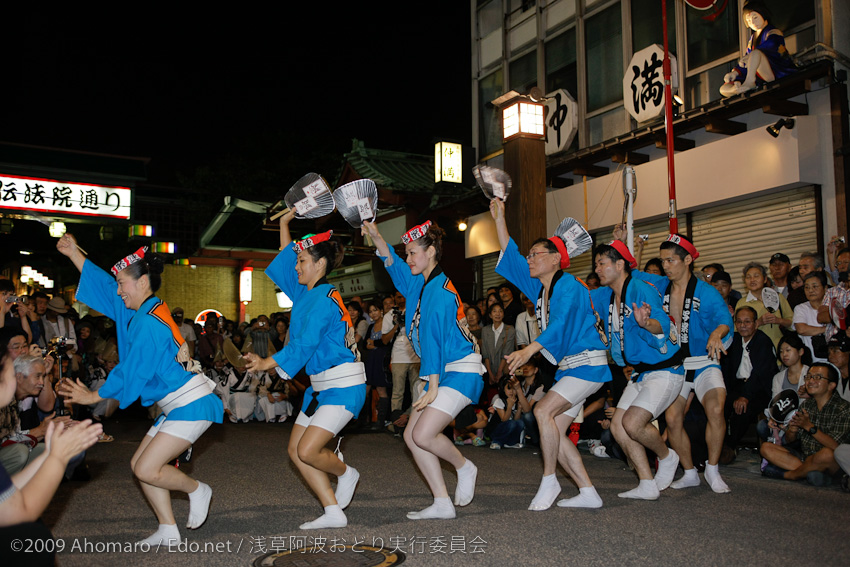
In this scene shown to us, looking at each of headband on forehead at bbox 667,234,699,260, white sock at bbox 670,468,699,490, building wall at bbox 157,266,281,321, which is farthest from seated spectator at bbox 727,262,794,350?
building wall at bbox 157,266,281,321

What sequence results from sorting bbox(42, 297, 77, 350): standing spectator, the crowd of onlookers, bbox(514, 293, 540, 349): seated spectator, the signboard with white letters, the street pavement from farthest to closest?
the signboard with white letters → bbox(42, 297, 77, 350): standing spectator → bbox(514, 293, 540, 349): seated spectator → the crowd of onlookers → the street pavement

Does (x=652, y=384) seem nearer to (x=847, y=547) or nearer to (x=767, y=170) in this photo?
(x=847, y=547)

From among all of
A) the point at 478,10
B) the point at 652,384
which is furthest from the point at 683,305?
the point at 478,10

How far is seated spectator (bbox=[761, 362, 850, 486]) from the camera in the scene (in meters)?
6.12

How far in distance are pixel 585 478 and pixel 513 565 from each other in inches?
62.2

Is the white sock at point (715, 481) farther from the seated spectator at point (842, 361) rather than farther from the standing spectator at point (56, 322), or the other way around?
the standing spectator at point (56, 322)

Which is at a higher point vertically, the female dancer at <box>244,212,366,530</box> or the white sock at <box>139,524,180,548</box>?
the female dancer at <box>244,212,366,530</box>

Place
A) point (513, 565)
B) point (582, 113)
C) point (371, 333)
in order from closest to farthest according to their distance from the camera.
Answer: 1. point (513, 565)
2. point (371, 333)
3. point (582, 113)

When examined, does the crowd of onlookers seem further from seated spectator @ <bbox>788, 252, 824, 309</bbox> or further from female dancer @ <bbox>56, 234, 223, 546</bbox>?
female dancer @ <bbox>56, 234, 223, 546</bbox>

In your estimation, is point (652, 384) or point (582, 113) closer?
point (652, 384)

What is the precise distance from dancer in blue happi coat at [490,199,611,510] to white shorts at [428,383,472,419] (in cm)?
60

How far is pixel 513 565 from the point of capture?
3.89 meters

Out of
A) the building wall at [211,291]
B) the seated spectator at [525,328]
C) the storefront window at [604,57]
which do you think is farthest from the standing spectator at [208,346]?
the building wall at [211,291]

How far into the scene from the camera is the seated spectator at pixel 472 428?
9.21m
